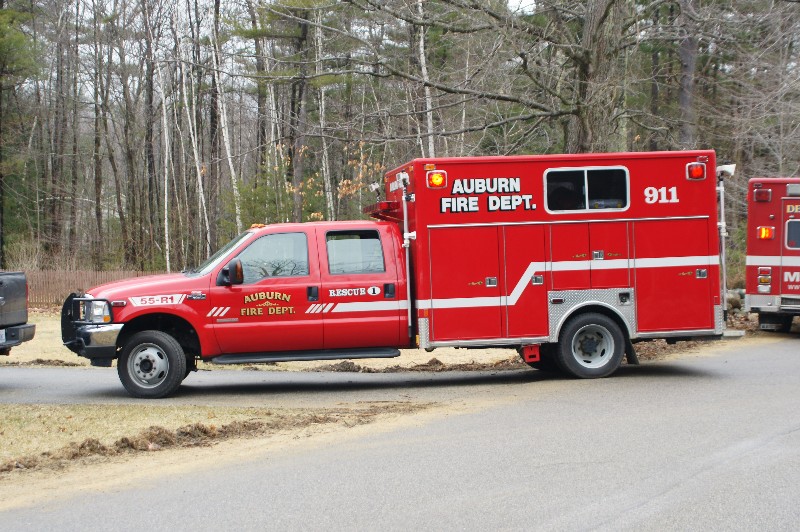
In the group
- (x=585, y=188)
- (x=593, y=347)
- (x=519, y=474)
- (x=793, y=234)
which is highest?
(x=585, y=188)

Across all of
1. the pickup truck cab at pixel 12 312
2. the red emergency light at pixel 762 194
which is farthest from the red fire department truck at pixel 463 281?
the red emergency light at pixel 762 194

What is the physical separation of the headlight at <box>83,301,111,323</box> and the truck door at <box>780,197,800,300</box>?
12401mm

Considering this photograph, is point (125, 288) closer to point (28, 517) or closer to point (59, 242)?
point (28, 517)

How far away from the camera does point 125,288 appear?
10930 mm

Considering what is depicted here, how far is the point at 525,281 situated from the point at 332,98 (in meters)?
25.7

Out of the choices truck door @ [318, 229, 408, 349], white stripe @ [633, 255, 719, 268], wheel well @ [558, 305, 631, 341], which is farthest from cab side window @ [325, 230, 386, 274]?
white stripe @ [633, 255, 719, 268]

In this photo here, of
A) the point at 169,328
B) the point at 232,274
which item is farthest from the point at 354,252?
the point at 169,328

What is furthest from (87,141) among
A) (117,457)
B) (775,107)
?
(117,457)

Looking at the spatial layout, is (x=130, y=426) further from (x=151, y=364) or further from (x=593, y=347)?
(x=593, y=347)

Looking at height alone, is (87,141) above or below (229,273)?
above

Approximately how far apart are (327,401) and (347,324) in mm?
977

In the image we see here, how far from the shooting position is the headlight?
35.4 ft

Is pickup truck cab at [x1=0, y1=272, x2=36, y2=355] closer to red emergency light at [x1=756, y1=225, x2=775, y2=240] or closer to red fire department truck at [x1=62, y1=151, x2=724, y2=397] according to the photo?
red fire department truck at [x1=62, y1=151, x2=724, y2=397]

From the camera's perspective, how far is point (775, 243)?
17047 millimetres
